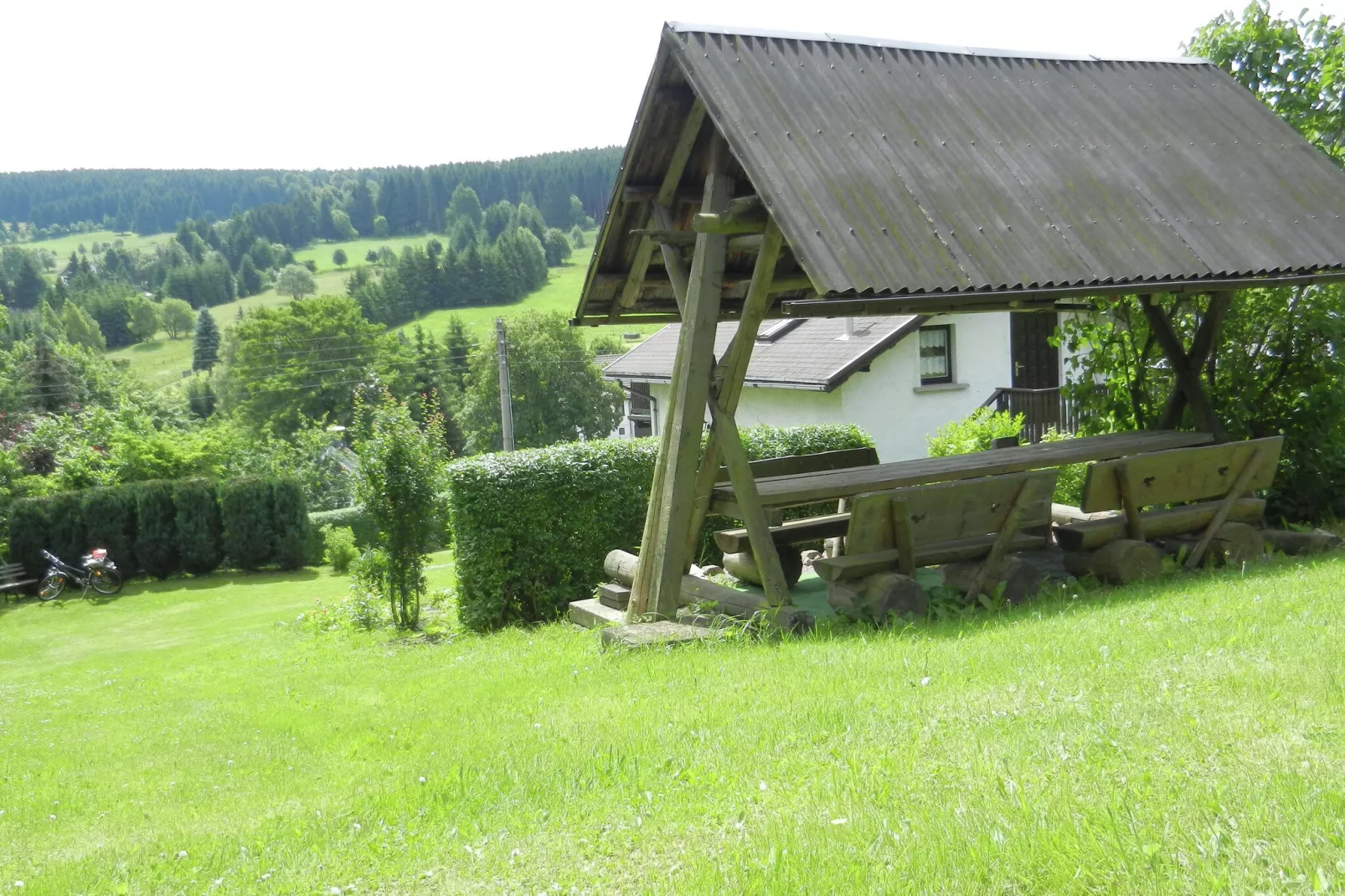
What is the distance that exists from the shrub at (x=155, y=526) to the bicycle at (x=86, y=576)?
4.35 feet

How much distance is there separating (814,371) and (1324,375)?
15.2 m

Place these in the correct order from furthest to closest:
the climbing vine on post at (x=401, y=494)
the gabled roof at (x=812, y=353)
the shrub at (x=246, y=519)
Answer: the shrub at (x=246, y=519), the gabled roof at (x=812, y=353), the climbing vine on post at (x=401, y=494)

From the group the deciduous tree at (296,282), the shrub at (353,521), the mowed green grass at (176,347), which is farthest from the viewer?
the deciduous tree at (296,282)

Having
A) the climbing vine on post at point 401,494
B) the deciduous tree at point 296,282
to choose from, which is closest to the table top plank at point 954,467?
the climbing vine on post at point 401,494

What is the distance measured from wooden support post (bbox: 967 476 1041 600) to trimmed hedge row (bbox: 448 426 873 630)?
17.6 feet

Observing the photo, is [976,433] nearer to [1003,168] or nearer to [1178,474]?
[1178,474]

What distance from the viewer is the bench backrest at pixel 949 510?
918 centimetres

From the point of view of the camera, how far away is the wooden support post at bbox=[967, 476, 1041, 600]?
9.74m

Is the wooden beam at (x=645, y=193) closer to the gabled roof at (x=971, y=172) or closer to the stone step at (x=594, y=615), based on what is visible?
the gabled roof at (x=971, y=172)

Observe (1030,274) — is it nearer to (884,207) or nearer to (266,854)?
(884,207)

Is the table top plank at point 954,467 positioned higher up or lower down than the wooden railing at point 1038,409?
higher up

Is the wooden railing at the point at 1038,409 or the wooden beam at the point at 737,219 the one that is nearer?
the wooden beam at the point at 737,219

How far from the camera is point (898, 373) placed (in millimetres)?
28203

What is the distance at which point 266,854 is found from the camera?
15.8ft
